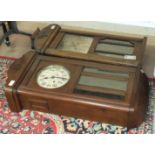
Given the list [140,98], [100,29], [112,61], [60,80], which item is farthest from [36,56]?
[100,29]

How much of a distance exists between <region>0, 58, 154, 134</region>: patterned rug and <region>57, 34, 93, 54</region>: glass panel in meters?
0.46

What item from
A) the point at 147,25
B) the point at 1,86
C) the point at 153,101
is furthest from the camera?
the point at 147,25

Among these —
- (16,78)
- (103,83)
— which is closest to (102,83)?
(103,83)

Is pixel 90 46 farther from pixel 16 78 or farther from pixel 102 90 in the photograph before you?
pixel 16 78

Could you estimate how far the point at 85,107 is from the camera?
4.87 ft

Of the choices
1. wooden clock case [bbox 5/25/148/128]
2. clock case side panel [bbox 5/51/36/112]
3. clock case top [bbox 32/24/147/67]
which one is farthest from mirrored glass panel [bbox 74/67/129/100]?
clock case side panel [bbox 5/51/36/112]

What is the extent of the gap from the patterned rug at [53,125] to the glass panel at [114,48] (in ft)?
1.13

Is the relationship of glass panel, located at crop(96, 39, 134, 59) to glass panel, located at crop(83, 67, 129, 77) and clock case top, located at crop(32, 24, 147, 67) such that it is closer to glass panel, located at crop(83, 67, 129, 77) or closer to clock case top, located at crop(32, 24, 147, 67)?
clock case top, located at crop(32, 24, 147, 67)

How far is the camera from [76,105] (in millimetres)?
1491

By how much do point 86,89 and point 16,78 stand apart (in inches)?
16.1

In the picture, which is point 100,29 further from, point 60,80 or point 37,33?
point 60,80

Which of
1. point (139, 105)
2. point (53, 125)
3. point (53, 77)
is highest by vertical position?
point (53, 77)

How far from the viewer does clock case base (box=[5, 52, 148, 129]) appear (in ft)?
4.72
